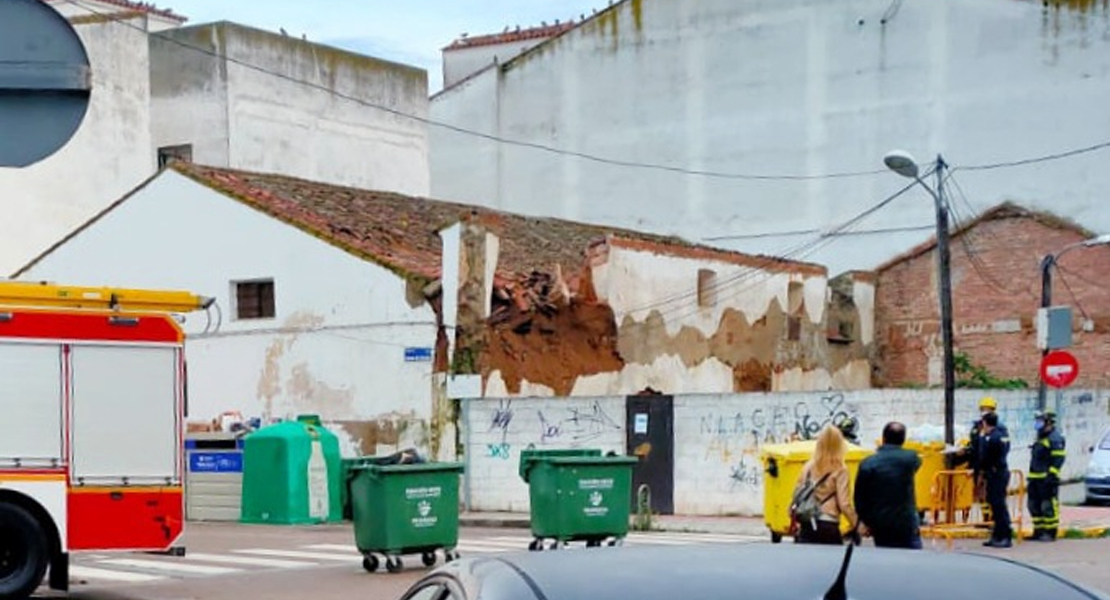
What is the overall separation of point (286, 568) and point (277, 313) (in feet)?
41.2

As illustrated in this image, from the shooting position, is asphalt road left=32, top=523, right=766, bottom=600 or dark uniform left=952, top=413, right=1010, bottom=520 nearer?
asphalt road left=32, top=523, right=766, bottom=600

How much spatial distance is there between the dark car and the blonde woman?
781 cm

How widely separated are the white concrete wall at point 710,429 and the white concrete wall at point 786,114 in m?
13.0

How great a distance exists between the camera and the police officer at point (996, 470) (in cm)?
1839

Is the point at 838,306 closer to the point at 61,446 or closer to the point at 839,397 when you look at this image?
the point at 839,397

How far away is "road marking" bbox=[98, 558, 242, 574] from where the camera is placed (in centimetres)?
1812

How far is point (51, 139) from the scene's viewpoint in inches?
243

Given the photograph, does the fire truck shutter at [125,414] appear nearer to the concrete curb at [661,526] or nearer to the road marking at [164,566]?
the road marking at [164,566]

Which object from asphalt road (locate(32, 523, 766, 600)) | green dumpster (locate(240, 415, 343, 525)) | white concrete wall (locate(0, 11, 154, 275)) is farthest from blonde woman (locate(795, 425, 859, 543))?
white concrete wall (locate(0, 11, 154, 275))

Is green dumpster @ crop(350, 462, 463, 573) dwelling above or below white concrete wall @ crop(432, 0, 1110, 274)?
below

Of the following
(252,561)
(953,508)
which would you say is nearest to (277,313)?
(252,561)

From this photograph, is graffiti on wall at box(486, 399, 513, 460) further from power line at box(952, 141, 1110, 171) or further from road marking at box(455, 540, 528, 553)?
power line at box(952, 141, 1110, 171)

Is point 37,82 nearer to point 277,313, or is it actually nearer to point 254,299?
point 277,313

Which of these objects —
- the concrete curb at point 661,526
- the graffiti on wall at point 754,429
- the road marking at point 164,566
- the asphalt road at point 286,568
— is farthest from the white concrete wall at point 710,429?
the road marking at point 164,566
